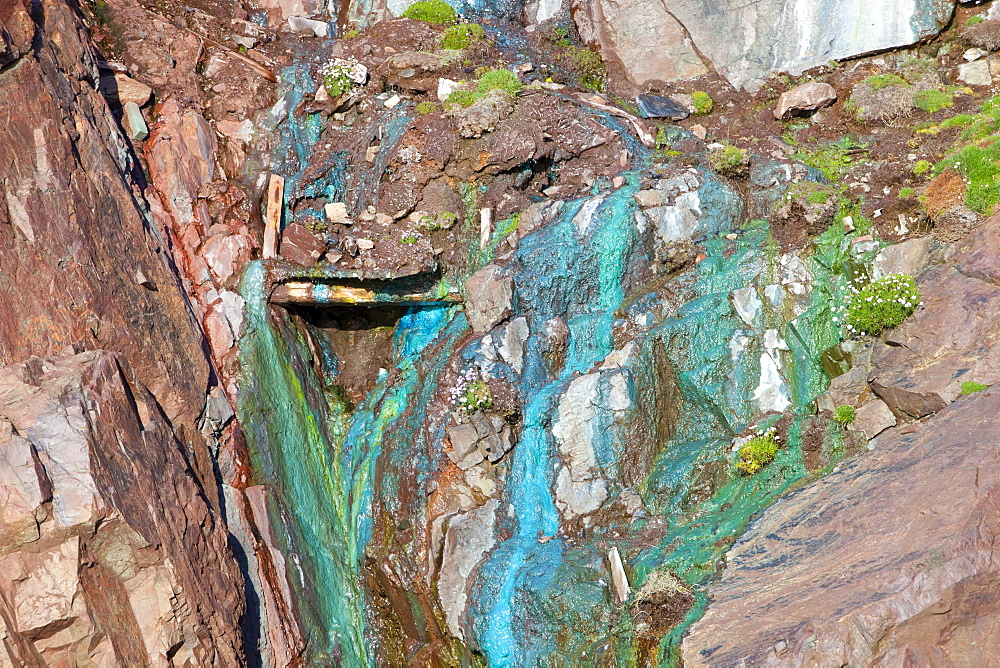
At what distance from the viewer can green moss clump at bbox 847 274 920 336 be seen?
1018cm

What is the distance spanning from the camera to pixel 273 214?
11.3m

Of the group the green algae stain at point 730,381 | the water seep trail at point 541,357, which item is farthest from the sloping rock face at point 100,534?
the green algae stain at point 730,381

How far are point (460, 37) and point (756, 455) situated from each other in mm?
9522

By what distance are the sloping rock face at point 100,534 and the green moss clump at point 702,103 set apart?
1112 centimetres

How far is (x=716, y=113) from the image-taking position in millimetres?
14633

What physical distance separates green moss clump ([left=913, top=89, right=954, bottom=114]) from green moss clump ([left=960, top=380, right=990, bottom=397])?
640 centimetres

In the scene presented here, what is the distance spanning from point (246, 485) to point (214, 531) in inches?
41.7

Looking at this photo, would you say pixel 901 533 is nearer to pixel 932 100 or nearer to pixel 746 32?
pixel 932 100

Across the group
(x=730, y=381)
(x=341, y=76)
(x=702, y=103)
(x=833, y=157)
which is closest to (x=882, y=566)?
(x=730, y=381)

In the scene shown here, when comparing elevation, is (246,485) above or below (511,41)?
below

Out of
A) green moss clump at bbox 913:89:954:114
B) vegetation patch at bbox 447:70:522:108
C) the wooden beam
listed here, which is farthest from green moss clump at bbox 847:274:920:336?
vegetation patch at bbox 447:70:522:108

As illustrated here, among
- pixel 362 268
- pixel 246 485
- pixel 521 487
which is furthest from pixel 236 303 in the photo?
pixel 521 487

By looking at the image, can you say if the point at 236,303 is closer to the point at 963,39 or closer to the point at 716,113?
the point at 716,113

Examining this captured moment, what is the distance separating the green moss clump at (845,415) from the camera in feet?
32.3
